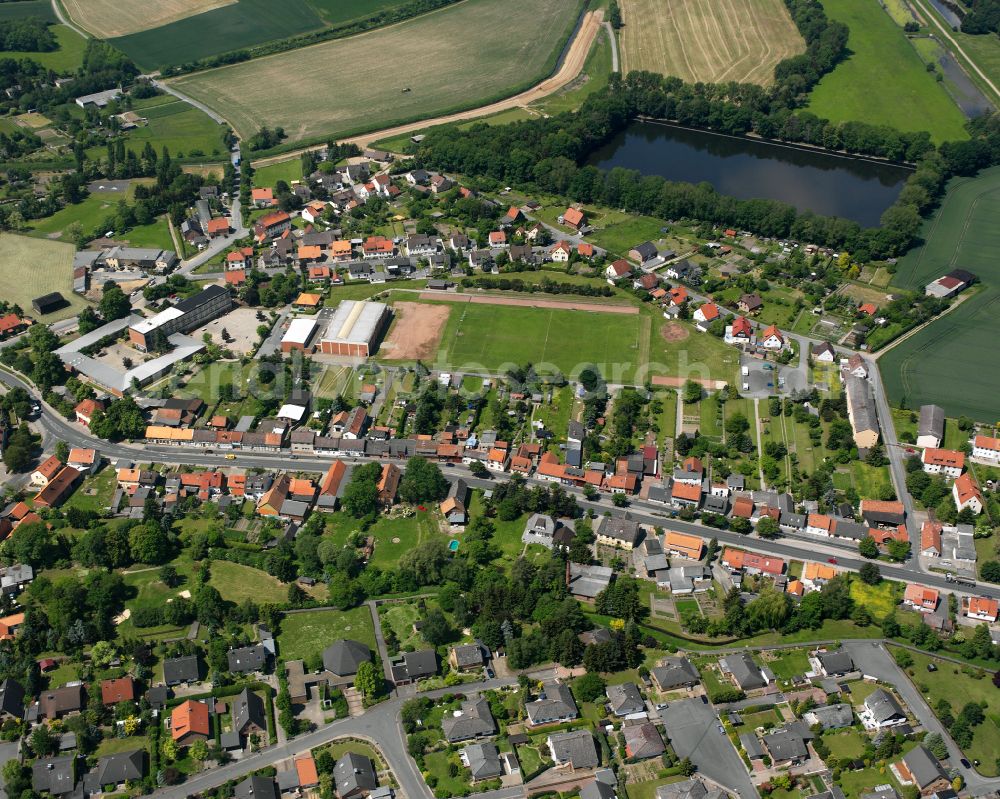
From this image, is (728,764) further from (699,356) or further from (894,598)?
(699,356)

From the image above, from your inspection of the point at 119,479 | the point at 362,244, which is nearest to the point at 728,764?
the point at 119,479

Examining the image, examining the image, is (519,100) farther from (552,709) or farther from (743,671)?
(552,709)

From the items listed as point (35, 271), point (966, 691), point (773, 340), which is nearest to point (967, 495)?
point (966, 691)

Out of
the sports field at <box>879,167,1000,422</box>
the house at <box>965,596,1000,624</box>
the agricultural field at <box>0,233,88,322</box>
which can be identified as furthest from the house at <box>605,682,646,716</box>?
the agricultural field at <box>0,233,88,322</box>

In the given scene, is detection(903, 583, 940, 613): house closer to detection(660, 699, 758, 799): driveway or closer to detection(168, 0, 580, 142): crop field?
detection(660, 699, 758, 799): driveway

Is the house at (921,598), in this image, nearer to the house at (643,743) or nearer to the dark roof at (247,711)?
the house at (643,743)

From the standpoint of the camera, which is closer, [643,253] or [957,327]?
[957,327]

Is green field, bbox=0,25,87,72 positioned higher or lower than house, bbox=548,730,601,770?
higher
